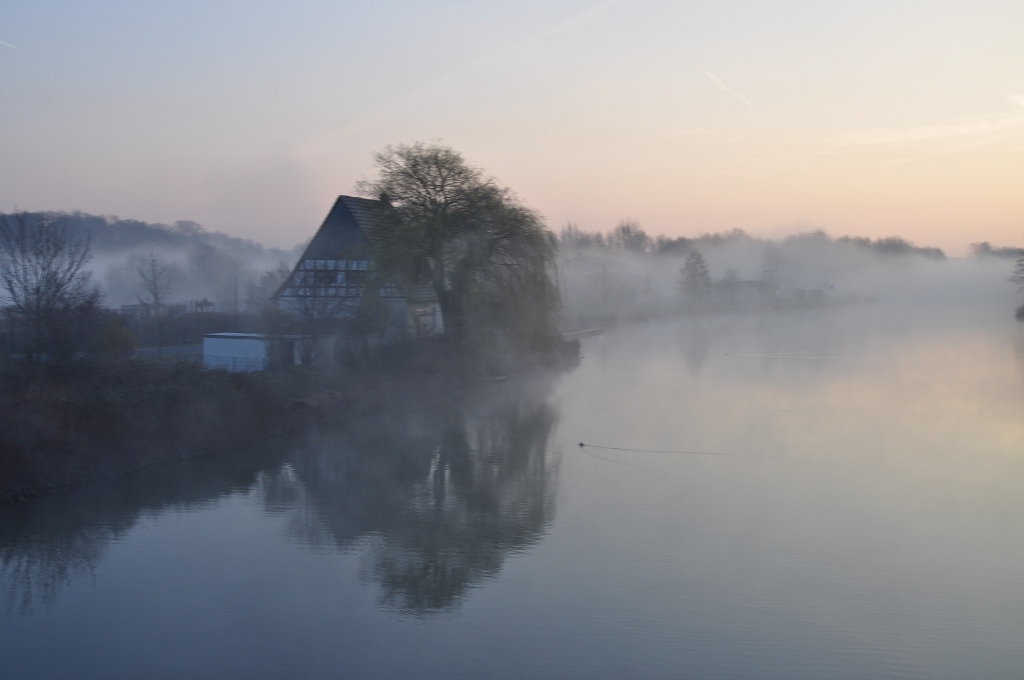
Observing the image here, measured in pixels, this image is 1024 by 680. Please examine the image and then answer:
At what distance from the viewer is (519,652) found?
639cm

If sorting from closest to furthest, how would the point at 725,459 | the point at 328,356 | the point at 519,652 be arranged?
the point at 519,652 < the point at 725,459 < the point at 328,356

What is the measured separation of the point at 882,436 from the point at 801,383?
27.5ft

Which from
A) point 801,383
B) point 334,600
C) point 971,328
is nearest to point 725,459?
point 334,600

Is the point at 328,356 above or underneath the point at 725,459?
above

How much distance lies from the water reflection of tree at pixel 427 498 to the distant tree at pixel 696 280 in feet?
196

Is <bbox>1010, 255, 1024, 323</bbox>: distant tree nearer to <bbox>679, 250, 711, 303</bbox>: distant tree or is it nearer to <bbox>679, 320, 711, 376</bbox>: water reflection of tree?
<bbox>679, 320, 711, 376</bbox>: water reflection of tree

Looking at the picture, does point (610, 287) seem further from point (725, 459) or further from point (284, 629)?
point (284, 629)

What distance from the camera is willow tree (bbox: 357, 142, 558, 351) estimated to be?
1994cm

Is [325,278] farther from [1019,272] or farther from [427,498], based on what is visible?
[1019,272]

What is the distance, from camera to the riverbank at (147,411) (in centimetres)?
1022

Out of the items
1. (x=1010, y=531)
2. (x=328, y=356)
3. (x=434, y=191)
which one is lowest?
(x=1010, y=531)

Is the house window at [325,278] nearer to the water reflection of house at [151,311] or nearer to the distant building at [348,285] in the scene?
the distant building at [348,285]

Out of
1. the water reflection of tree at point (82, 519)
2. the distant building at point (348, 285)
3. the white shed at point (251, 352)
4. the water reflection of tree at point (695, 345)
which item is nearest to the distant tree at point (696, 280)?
the water reflection of tree at point (695, 345)

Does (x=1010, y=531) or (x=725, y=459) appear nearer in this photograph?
(x=1010, y=531)
